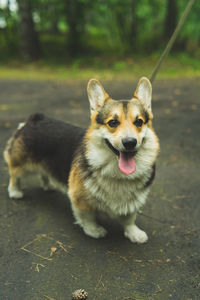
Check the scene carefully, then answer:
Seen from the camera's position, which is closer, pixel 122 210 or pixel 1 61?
pixel 122 210

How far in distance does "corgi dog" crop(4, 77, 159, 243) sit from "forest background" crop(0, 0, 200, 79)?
32.5 ft

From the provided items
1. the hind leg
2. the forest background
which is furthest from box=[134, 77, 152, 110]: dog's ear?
the forest background

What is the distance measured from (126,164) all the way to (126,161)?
3cm

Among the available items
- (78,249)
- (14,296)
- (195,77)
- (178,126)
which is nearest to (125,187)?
(78,249)

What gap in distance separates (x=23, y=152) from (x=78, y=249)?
1.51 m

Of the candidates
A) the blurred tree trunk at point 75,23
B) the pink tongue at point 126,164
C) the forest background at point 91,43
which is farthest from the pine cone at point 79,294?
the blurred tree trunk at point 75,23

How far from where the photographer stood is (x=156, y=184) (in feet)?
15.6

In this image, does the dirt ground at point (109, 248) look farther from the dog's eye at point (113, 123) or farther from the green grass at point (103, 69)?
the green grass at point (103, 69)

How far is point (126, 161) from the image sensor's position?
10.0ft

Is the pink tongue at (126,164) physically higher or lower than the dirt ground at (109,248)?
higher

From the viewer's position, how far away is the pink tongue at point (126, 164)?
302 cm

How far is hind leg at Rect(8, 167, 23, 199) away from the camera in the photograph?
4.24 metres

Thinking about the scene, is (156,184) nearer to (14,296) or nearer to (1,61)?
(14,296)

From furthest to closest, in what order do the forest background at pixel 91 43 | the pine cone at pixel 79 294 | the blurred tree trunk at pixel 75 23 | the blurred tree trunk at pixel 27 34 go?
the blurred tree trunk at pixel 75 23
the blurred tree trunk at pixel 27 34
the forest background at pixel 91 43
the pine cone at pixel 79 294
